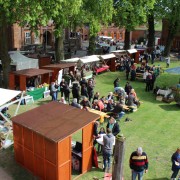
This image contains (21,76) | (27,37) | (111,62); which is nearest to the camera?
(21,76)

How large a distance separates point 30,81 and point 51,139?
12.5 metres

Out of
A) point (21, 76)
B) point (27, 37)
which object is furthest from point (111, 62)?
point (27, 37)

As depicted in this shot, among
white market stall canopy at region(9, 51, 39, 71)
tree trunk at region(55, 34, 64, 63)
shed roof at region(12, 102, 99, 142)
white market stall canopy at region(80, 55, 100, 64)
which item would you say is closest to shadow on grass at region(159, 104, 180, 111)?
shed roof at region(12, 102, 99, 142)

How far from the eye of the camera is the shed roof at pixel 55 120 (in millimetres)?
9359

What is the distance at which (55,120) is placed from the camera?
10195mm

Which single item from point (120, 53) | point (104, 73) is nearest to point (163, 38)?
point (120, 53)

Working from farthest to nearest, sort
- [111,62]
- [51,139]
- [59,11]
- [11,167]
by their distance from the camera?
[111,62] < [59,11] < [11,167] < [51,139]

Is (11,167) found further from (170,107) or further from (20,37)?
(20,37)

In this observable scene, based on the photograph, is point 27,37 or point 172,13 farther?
point 27,37

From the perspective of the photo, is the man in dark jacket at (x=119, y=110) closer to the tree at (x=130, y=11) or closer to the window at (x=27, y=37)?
the tree at (x=130, y=11)

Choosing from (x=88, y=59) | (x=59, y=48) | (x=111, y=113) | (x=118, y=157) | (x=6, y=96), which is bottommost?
(x=111, y=113)

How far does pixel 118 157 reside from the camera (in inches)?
338

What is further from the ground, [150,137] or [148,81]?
[148,81]

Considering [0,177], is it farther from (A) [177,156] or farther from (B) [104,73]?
(B) [104,73]
